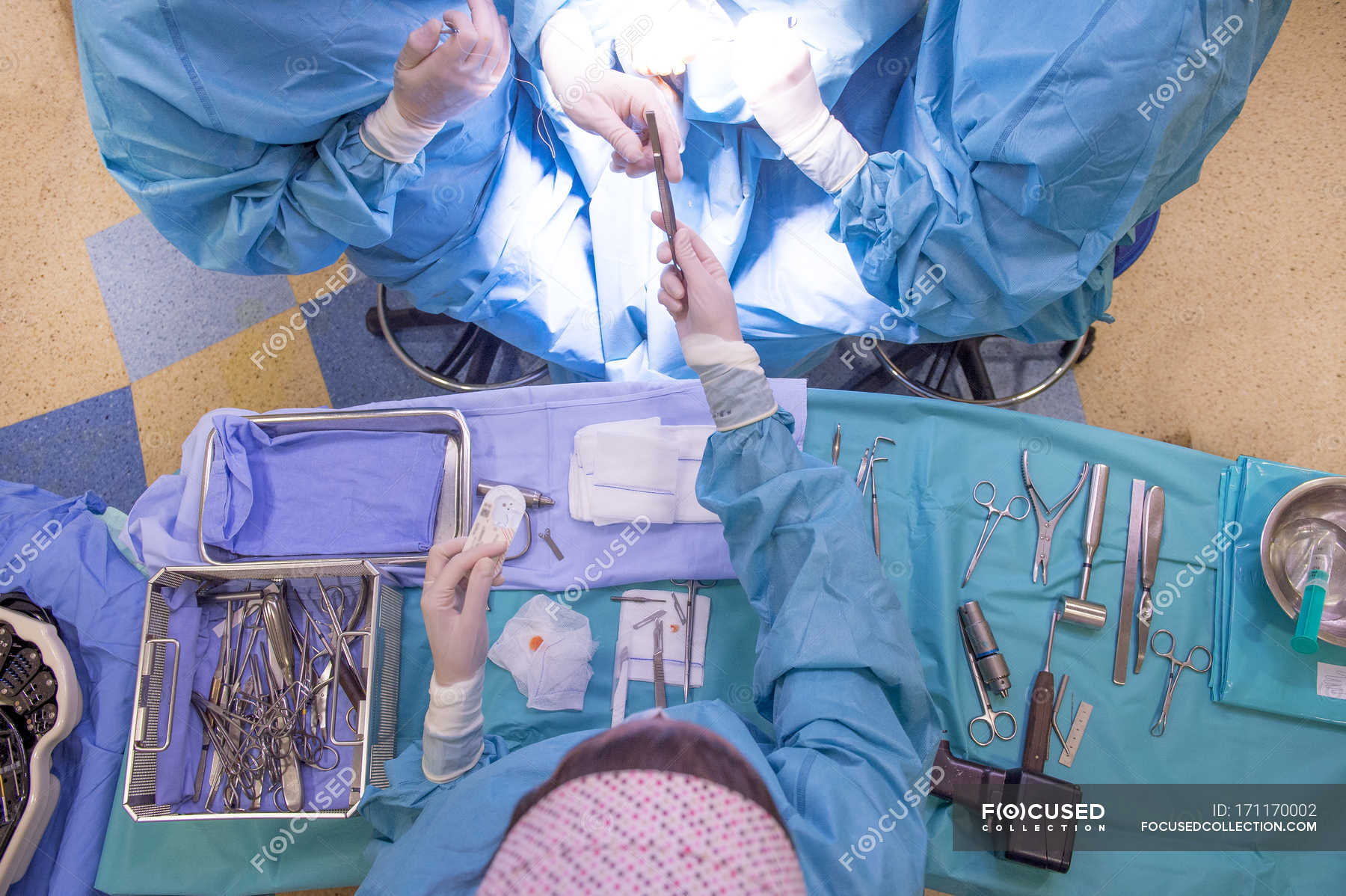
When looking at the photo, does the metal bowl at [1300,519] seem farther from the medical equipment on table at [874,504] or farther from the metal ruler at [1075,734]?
the medical equipment on table at [874,504]

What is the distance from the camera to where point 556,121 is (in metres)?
1.82

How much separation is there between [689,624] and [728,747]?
57 centimetres

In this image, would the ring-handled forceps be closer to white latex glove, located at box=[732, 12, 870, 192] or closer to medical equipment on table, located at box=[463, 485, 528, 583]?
medical equipment on table, located at box=[463, 485, 528, 583]

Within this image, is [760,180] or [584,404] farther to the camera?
[760,180]

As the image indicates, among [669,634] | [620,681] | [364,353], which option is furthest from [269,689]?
[364,353]

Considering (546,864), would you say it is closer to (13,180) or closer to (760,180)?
(760,180)

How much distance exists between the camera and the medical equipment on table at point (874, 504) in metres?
1.58

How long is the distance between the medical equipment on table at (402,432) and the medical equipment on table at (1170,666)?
1.40 m

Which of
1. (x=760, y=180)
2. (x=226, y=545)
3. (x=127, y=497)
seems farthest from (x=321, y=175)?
(x=127, y=497)

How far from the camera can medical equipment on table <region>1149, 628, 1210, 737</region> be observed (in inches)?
58.0

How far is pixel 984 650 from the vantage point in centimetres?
147

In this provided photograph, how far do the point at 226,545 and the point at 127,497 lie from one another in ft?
4.28

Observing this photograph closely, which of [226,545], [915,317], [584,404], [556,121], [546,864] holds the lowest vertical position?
[546,864]

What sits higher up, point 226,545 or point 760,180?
point 760,180
